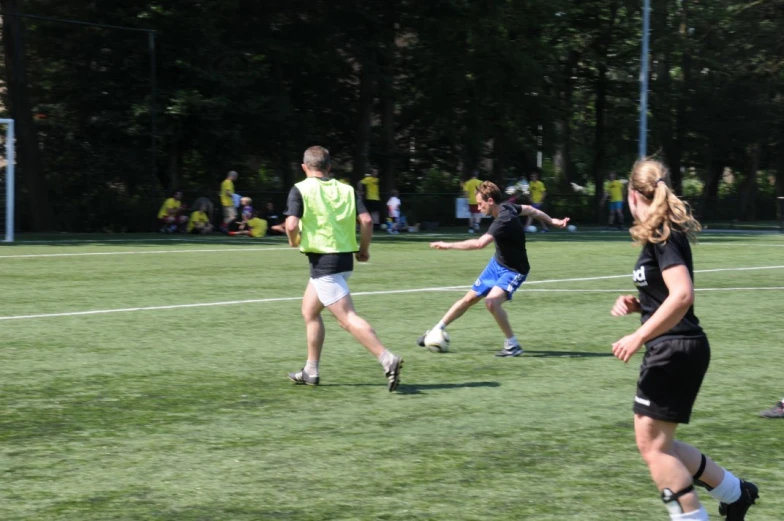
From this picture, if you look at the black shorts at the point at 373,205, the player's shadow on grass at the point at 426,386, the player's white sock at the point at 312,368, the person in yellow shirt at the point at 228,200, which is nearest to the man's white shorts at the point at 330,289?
the player's white sock at the point at 312,368

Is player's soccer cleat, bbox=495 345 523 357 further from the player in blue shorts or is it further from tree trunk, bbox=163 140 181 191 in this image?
tree trunk, bbox=163 140 181 191

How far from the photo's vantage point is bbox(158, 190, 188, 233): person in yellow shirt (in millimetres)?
34094

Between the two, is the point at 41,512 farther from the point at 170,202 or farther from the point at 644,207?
the point at 170,202

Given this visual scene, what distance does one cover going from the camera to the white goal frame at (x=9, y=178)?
29.2m

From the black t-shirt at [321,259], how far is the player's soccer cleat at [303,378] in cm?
77

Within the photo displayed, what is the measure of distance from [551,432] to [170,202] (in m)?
27.7

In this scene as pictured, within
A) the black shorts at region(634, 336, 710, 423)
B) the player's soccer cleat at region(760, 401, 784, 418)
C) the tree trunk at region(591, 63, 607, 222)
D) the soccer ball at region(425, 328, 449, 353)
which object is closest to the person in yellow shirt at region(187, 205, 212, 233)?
the tree trunk at region(591, 63, 607, 222)

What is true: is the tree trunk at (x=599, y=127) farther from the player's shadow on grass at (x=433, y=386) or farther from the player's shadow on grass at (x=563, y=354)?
the player's shadow on grass at (x=433, y=386)

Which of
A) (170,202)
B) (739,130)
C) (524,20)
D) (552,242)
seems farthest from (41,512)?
(739,130)

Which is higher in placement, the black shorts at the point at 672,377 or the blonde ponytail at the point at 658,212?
the blonde ponytail at the point at 658,212

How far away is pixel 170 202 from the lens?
3419 cm

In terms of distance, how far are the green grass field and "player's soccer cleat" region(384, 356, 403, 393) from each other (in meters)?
0.09

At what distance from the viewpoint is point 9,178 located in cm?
3100

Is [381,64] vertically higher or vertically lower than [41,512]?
higher
